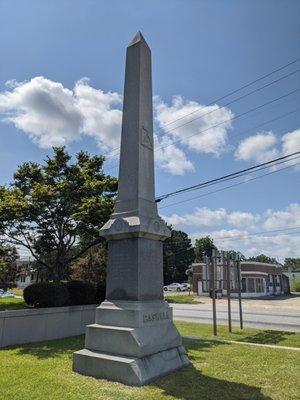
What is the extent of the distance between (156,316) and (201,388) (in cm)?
156

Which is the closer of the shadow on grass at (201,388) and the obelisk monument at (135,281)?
the shadow on grass at (201,388)

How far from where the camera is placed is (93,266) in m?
26.9

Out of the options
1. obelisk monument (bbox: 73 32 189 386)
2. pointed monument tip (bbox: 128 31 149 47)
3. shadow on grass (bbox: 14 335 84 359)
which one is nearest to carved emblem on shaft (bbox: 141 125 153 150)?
obelisk monument (bbox: 73 32 189 386)

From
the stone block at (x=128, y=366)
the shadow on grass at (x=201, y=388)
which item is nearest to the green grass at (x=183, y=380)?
the shadow on grass at (x=201, y=388)

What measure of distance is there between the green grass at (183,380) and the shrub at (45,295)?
3032 millimetres

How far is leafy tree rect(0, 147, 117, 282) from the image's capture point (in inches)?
518

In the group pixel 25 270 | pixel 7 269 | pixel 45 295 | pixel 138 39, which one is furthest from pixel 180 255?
pixel 138 39

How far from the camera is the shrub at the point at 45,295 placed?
12094mm

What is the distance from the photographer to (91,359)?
6.64m

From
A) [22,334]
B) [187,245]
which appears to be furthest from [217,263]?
[187,245]

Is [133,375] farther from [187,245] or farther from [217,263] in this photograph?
[187,245]

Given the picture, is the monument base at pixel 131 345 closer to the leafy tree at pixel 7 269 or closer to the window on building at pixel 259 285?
the leafy tree at pixel 7 269

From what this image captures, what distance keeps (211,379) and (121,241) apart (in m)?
2.97

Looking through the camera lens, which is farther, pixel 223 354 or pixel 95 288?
pixel 95 288
